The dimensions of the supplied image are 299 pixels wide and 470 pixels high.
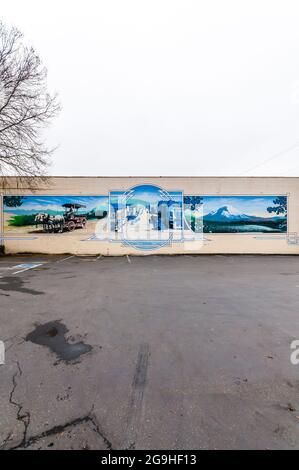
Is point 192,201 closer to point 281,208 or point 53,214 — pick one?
point 281,208

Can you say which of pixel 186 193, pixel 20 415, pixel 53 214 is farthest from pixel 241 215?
pixel 20 415

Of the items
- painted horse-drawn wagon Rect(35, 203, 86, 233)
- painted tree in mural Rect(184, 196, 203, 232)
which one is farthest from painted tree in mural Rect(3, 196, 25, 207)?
painted tree in mural Rect(184, 196, 203, 232)

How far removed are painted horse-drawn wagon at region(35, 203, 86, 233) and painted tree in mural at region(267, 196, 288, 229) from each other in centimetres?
1399

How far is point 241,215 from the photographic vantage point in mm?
15438

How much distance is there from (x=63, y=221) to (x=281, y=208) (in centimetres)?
1610

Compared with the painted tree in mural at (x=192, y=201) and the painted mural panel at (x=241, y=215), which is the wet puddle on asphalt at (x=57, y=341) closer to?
the painted tree in mural at (x=192, y=201)

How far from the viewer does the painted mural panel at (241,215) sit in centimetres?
1541

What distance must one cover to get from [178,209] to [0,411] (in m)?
14.2

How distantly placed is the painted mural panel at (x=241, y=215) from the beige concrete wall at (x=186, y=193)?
1.24 ft

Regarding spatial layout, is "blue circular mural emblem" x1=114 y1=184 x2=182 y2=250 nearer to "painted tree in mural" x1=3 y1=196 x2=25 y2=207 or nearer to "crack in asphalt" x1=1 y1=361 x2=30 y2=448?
"painted tree in mural" x1=3 y1=196 x2=25 y2=207

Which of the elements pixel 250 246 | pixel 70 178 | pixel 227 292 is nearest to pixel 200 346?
pixel 227 292

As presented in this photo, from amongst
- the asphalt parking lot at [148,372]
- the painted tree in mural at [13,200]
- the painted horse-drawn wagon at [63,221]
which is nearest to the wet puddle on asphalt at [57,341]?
the asphalt parking lot at [148,372]

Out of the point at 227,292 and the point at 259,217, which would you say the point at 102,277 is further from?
the point at 259,217

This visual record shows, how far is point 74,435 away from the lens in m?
1.84
